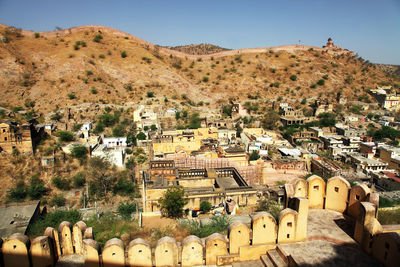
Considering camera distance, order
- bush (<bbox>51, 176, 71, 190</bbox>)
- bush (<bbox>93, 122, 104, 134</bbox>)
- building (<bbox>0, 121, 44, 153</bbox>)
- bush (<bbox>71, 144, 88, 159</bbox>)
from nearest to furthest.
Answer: bush (<bbox>51, 176, 71, 190</bbox>)
building (<bbox>0, 121, 44, 153</bbox>)
bush (<bbox>71, 144, 88, 159</bbox>)
bush (<bbox>93, 122, 104, 134</bbox>)

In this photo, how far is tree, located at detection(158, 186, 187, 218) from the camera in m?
12.8

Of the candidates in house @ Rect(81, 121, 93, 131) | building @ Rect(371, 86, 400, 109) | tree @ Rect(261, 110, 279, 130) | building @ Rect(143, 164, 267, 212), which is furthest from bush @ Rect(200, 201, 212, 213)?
building @ Rect(371, 86, 400, 109)

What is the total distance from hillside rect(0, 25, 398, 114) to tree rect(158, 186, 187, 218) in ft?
72.0

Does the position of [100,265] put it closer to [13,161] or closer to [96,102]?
[13,161]

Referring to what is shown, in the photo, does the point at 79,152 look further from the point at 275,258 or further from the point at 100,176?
the point at 275,258

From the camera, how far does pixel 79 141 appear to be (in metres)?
24.0

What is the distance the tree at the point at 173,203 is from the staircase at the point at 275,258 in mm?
8210

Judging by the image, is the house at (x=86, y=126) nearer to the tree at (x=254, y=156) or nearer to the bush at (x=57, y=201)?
the bush at (x=57, y=201)

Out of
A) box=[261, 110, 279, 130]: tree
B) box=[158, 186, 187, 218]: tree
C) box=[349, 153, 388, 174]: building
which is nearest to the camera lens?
box=[158, 186, 187, 218]: tree

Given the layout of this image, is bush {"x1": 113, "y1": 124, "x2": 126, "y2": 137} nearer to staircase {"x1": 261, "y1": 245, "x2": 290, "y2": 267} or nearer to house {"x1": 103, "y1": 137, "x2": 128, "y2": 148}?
house {"x1": 103, "y1": 137, "x2": 128, "y2": 148}

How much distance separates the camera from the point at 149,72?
39156 mm

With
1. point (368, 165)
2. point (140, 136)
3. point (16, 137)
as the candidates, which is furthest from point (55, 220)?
point (368, 165)

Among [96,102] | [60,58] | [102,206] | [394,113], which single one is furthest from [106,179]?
[394,113]

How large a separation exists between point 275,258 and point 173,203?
8537 millimetres
